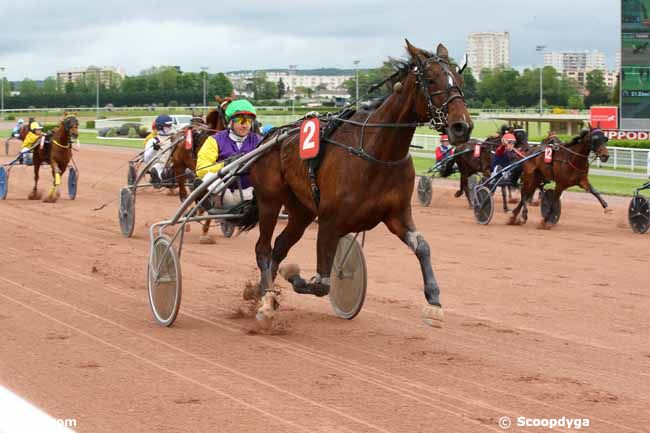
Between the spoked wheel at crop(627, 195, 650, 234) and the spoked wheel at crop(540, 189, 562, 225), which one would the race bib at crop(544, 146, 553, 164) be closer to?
the spoked wheel at crop(540, 189, 562, 225)

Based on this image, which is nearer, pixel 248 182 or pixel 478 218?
pixel 248 182

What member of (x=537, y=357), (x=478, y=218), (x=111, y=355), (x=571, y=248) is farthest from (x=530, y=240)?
(x=111, y=355)

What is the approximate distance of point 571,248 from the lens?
40.2 ft

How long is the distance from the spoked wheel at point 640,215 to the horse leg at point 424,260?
853 centimetres

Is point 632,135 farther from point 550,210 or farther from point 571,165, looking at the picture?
point 550,210

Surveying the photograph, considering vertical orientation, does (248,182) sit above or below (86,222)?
above

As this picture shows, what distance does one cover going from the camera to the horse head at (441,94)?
18.5 feet

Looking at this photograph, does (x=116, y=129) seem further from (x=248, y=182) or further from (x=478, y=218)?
(x=248, y=182)

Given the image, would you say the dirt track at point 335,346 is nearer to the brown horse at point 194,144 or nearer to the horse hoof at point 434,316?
the horse hoof at point 434,316

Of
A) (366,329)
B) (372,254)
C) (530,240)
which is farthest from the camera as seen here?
(530,240)

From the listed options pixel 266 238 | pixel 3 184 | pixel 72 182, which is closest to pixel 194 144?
pixel 72 182

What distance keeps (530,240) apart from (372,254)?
2.73 metres

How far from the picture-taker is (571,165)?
1474cm

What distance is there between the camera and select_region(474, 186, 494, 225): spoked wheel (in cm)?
1514
